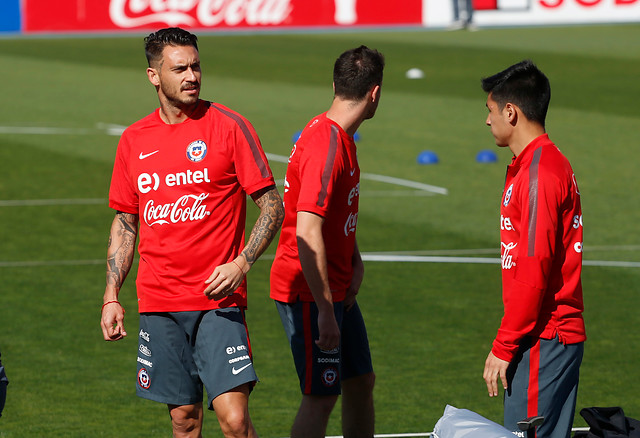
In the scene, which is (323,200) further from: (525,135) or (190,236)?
(525,135)

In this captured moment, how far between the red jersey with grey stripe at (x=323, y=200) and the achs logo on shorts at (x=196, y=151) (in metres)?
0.42

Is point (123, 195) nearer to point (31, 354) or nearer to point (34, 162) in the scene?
point (31, 354)

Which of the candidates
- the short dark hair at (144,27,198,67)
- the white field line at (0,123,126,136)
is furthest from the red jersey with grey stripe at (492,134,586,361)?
the white field line at (0,123,126,136)

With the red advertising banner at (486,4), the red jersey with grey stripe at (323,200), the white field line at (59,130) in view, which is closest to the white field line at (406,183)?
the white field line at (59,130)

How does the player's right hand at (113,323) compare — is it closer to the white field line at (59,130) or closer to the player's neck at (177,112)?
the player's neck at (177,112)

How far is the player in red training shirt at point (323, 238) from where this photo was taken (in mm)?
5809

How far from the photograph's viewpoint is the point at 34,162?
18.3 meters

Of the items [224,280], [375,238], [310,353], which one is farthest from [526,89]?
[375,238]

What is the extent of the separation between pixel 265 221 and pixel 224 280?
1.27ft

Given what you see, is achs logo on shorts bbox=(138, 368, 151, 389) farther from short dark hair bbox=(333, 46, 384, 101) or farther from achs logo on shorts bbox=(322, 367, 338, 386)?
short dark hair bbox=(333, 46, 384, 101)

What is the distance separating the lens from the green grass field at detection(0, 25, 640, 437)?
8.25 metres

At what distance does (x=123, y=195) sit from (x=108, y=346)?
3520mm

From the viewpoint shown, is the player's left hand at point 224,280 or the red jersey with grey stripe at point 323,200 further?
the red jersey with grey stripe at point 323,200

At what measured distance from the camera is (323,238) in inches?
239
